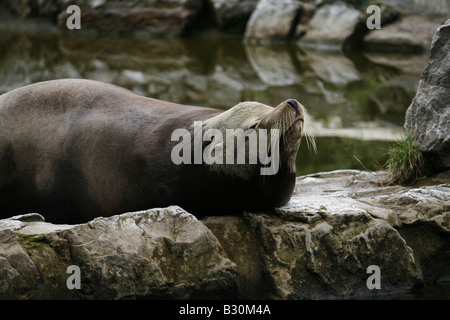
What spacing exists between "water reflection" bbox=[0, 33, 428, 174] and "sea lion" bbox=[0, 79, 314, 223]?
2.81 m

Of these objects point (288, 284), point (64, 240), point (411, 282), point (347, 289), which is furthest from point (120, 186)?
point (411, 282)

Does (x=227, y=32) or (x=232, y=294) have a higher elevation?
(x=227, y=32)

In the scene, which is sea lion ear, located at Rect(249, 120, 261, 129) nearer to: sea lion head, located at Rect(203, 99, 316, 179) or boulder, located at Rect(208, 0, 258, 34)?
sea lion head, located at Rect(203, 99, 316, 179)

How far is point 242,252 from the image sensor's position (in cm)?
479

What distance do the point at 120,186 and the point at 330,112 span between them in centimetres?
621

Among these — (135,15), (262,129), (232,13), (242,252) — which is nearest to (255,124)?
(262,129)

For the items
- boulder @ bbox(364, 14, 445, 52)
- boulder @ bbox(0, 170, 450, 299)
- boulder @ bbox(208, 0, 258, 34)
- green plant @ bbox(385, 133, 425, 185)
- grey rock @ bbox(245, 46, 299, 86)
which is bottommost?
boulder @ bbox(0, 170, 450, 299)

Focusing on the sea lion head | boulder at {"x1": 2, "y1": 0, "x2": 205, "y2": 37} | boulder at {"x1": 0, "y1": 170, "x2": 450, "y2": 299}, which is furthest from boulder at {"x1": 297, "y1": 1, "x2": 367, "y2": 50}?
the sea lion head

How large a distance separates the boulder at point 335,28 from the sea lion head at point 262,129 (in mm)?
12949

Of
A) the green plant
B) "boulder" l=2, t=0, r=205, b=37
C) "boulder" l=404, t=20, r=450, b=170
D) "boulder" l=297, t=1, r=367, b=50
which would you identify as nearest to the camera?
"boulder" l=404, t=20, r=450, b=170

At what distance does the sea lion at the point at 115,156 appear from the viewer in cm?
498

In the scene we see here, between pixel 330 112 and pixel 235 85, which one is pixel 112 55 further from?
pixel 330 112

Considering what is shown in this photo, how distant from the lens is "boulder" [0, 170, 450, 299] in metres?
4.29

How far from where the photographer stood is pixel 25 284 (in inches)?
165
